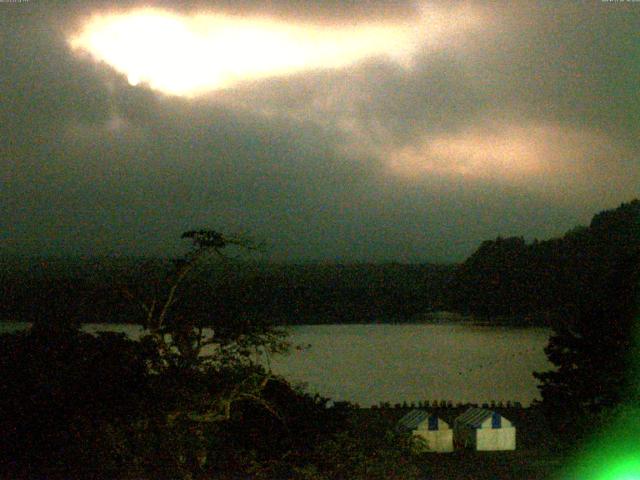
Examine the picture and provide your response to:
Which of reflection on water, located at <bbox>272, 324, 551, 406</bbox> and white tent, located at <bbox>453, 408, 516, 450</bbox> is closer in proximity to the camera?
white tent, located at <bbox>453, 408, 516, 450</bbox>

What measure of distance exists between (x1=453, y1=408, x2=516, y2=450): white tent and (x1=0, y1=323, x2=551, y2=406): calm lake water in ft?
23.4

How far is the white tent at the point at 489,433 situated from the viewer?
23500mm

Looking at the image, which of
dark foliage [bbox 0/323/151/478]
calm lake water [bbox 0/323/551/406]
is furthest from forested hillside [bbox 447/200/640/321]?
dark foliage [bbox 0/323/151/478]

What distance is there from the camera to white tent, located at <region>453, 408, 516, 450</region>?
23.5 meters

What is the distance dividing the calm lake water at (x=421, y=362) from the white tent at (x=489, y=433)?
23.4 ft

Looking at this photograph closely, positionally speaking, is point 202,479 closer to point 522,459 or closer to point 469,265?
point 522,459

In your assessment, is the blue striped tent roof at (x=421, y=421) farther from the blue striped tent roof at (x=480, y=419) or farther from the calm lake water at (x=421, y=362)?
the calm lake water at (x=421, y=362)

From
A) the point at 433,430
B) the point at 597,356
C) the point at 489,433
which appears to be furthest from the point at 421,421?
the point at 597,356

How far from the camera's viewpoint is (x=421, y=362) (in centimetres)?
5547

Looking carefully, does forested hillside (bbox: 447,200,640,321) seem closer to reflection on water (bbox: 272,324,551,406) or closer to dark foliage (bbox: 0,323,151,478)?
reflection on water (bbox: 272,324,551,406)

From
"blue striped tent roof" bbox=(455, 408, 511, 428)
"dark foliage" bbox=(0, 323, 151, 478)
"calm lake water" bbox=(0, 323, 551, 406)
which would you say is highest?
"dark foliage" bbox=(0, 323, 151, 478)

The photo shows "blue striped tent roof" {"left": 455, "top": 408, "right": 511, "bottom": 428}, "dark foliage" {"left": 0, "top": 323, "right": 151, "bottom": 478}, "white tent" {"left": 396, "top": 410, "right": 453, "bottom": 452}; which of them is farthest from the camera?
"blue striped tent roof" {"left": 455, "top": 408, "right": 511, "bottom": 428}

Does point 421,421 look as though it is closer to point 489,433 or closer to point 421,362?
point 489,433

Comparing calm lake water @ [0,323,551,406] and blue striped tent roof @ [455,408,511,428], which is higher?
blue striped tent roof @ [455,408,511,428]
